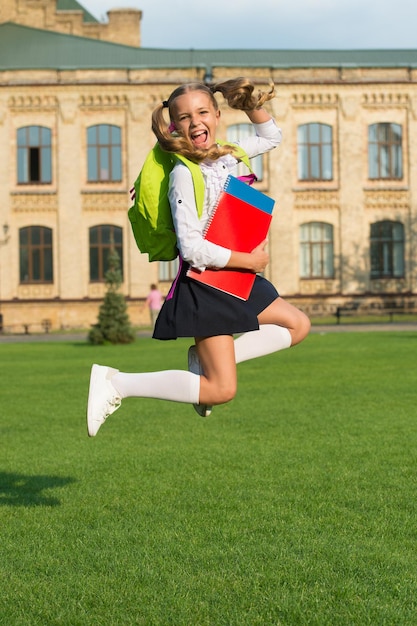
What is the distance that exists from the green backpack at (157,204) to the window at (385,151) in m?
43.2

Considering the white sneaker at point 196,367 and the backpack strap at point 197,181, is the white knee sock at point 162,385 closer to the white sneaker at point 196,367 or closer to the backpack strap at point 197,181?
the white sneaker at point 196,367

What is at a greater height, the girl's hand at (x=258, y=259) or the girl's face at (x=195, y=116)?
Result: the girl's face at (x=195, y=116)

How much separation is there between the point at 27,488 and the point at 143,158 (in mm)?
39701

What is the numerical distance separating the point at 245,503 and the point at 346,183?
137 ft

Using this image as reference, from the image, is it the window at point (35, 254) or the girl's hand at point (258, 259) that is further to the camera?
the window at point (35, 254)

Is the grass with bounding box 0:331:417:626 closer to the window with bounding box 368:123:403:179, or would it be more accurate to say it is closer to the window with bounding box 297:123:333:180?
the window with bounding box 297:123:333:180

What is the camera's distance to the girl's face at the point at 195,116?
538cm

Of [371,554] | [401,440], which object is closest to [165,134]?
[371,554]

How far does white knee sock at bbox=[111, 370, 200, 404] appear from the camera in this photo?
551 cm

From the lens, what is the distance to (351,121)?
46938 millimetres

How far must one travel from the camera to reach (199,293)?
17.6 feet

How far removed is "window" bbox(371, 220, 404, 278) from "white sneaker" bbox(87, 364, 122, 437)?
139 feet

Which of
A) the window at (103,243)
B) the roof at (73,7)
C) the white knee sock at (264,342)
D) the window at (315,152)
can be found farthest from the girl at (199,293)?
the roof at (73,7)

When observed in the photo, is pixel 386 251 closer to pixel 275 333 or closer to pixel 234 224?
pixel 275 333
